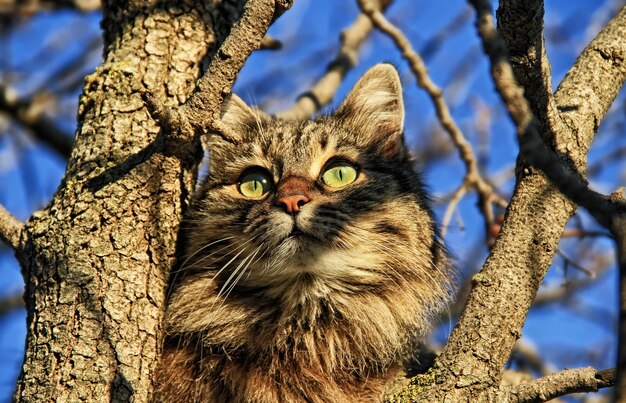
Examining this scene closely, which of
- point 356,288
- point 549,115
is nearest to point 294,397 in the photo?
point 356,288

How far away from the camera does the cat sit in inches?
120

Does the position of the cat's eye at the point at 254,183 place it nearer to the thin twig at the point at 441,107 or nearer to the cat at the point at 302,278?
the cat at the point at 302,278

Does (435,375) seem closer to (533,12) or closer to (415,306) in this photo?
(415,306)

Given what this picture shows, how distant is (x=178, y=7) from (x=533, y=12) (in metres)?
1.74

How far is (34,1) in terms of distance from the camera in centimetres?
522

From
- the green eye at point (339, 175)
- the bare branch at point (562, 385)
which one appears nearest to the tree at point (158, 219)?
the bare branch at point (562, 385)

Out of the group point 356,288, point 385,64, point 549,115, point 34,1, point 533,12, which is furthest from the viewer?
point 34,1

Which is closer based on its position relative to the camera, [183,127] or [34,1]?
[183,127]

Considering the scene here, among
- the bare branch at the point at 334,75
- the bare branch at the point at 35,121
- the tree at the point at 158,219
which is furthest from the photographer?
the bare branch at the point at 35,121

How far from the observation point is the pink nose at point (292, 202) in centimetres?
306

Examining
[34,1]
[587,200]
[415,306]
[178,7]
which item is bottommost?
[587,200]

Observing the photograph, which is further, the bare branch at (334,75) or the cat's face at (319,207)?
the bare branch at (334,75)

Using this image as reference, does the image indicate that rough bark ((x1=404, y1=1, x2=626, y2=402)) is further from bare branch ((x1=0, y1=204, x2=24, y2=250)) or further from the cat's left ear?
bare branch ((x1=0, y1=204, x2=24, y2=250))

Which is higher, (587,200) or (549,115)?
(549,115)
